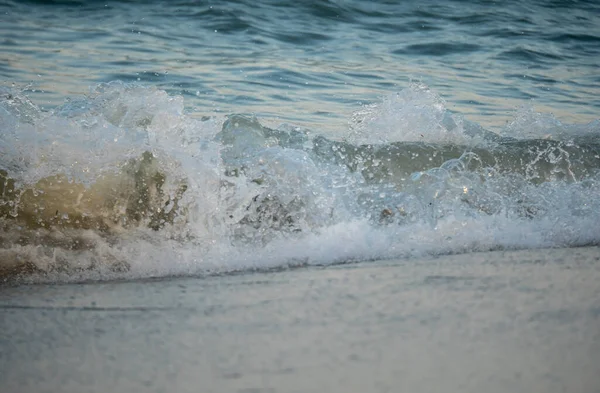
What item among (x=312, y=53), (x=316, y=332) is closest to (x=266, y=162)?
(x=316, y=332)

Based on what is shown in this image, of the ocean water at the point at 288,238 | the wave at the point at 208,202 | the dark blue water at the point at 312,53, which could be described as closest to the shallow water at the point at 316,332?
the ocean water at the point at 288,238

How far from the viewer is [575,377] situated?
7.88 ft

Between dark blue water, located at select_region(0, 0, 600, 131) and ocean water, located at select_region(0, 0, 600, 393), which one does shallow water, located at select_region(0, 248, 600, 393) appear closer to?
ocean water, located at select_region(0, 0, 600, 393)

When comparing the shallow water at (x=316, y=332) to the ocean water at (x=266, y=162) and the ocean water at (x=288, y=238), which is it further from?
the ocean water at (x=266, y=162)

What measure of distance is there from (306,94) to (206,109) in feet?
3.87

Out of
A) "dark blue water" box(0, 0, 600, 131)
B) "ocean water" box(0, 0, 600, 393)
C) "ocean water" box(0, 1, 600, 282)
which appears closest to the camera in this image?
"ocean water" box(0, 0, 600, 393)

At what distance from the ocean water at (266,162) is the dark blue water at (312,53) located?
4 cm

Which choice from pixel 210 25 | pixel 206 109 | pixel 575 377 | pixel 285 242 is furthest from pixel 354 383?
pixel 210 25

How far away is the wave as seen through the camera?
12.4 ft

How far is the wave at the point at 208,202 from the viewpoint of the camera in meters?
3.78

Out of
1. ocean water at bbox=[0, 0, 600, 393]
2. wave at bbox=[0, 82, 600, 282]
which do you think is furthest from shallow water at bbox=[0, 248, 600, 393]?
wave at bbox=[0, 82, 600, 282]

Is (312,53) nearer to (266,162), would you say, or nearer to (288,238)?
(266,162)

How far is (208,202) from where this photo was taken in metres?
4.03

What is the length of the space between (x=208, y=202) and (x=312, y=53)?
17.7 ft
